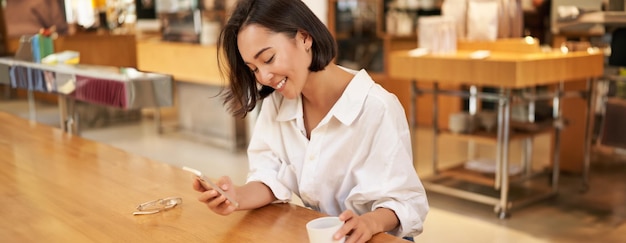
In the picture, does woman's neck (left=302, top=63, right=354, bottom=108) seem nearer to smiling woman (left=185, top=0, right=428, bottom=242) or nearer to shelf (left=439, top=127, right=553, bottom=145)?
smiling woman (left=185, top=0, right=428, bottom=242)

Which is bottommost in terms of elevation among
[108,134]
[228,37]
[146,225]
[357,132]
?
[108,134]

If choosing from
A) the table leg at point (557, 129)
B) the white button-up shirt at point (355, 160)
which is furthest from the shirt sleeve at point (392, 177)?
the table leg at point (557, 129)

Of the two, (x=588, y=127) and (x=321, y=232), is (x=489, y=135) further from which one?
(x=321, y=232)

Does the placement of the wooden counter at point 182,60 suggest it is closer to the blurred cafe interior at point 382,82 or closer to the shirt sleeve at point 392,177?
the blurred cafe interior at point 382,82

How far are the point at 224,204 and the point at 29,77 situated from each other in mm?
1542

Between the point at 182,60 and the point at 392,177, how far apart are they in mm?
4571

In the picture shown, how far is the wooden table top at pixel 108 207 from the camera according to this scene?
1.30m

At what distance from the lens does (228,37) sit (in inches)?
56.9

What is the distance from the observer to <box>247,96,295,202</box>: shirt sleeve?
1542 millimetres

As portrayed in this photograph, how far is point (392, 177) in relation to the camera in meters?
1.41

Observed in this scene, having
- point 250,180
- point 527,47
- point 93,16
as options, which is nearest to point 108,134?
point 93,16

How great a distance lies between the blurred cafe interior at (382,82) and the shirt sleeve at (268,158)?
0.39 feet

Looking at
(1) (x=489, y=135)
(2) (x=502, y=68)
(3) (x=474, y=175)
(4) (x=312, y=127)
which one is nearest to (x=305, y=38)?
(4) (x=312, y=127)

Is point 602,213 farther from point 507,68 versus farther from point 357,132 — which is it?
point 357,132
